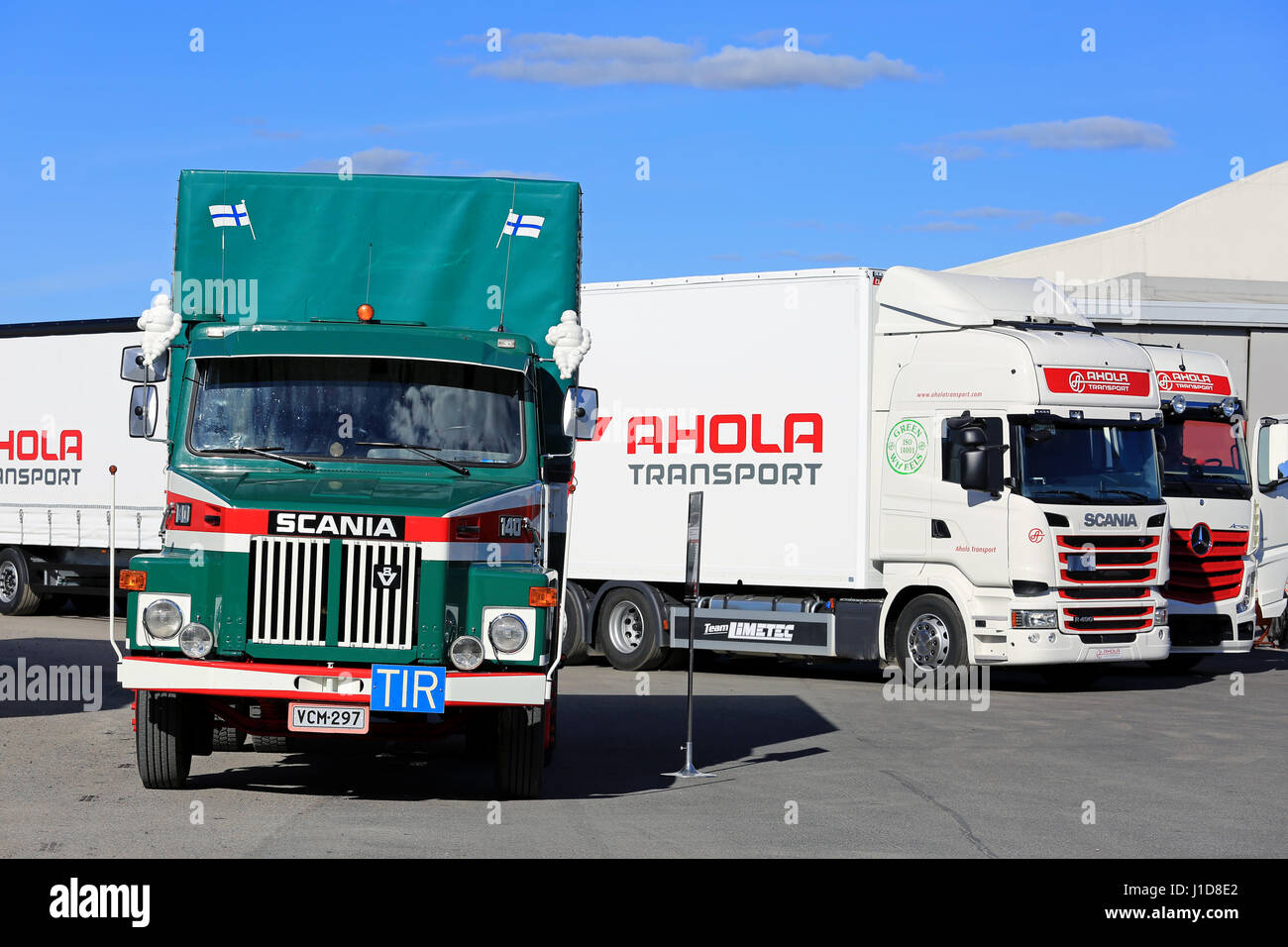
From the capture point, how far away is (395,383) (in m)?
11.4

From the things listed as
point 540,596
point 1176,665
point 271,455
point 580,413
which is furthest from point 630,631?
point 540,596

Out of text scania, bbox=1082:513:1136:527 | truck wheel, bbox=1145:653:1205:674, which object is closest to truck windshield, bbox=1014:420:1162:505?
text scania, bbox=1082:513:1136:527

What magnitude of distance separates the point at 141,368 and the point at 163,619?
2.23 meters

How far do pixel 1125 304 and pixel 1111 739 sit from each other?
762 inches

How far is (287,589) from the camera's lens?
1032 cm

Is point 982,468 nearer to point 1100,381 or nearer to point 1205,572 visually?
point 1100,381

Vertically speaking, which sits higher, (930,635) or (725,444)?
(725,444)

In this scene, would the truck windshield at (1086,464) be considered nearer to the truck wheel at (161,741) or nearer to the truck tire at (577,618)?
the truck tire at (577,618)

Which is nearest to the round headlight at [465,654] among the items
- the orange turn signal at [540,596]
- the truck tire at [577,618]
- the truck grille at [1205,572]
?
the orange turn signal at [540,596]

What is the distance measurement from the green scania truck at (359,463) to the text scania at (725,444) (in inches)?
307

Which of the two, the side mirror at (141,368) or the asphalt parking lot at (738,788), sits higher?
the side mirror at (141,368)

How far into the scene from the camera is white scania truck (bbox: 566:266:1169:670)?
19141mm

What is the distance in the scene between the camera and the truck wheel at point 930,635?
1952 centimetres
